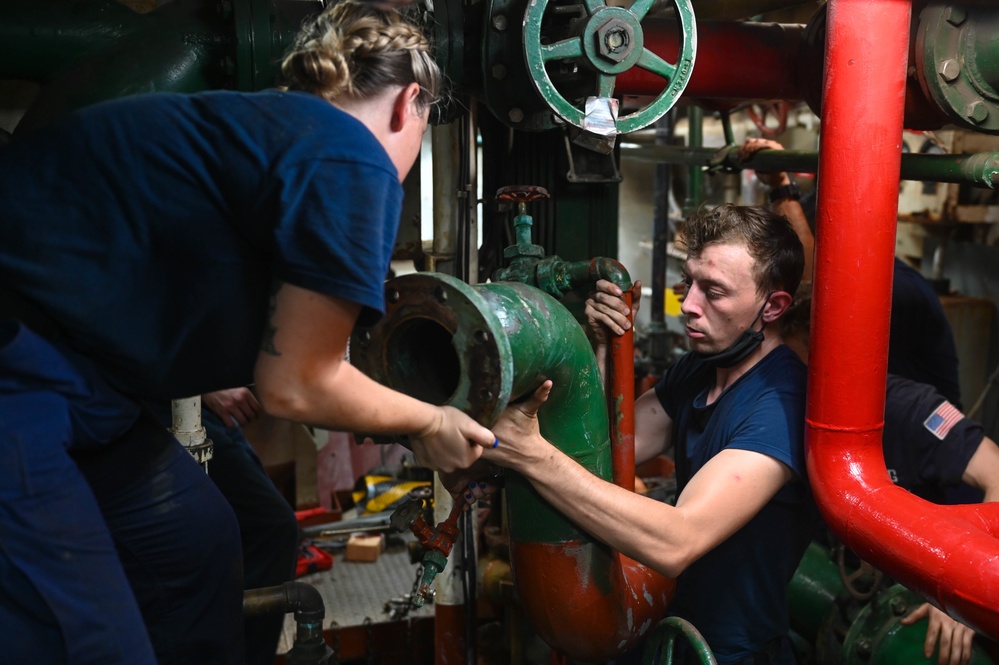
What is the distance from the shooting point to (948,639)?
1.96 meters

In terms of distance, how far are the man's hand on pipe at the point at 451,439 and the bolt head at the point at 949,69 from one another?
1.06 m

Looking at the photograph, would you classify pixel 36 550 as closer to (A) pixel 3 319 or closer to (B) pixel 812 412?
(A) pixel 3 319

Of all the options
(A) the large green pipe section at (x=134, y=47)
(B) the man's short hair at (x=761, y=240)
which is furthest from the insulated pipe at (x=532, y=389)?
(A) the large green pipe section at (x=134, y=47)

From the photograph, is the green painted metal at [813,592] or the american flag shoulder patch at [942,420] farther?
the green painted metal at [813,592]

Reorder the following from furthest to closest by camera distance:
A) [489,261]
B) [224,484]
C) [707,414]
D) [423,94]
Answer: [224,484]
[489,261]
[707,414]
[423,94]

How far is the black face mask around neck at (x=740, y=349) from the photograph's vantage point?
5.90 ft

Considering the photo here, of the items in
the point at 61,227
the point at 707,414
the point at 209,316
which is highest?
the point at 61,227

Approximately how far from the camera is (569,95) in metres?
1.64

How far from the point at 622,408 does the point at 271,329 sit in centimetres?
85

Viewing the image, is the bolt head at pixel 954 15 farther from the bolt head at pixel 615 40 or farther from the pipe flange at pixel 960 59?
the bolt head at pixel 615 40

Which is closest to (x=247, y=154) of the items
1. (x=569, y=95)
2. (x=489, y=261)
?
(x=569, y=95)

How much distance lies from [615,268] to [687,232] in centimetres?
32

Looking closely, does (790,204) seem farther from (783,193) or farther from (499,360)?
(499,360)

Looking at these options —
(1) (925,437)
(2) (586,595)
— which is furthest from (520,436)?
(1) (925,437)
